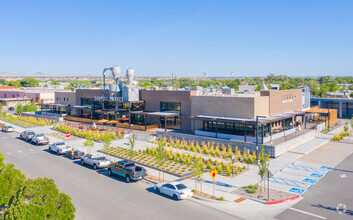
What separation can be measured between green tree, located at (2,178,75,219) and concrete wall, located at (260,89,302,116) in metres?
35.9

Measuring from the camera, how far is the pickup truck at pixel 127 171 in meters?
25.8

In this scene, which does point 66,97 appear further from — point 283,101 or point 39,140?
point 283,101

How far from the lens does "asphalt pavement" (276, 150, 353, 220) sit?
18688 millimetres

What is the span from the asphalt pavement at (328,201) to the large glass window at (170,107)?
28.3 metres

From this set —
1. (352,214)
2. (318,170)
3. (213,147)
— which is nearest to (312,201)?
(352,214)

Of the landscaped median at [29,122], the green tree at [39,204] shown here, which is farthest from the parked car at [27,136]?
the green tree at [39,204]

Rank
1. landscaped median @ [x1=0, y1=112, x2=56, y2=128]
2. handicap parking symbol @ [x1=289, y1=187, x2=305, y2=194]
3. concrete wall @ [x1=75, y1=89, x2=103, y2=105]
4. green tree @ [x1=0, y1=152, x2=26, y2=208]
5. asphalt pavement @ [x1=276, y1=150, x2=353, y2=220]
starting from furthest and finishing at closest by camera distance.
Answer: concrete wall @ [x1=75, y1=89, x2=103, y2=105], landscaped median @ [x1=0, y1=112, x2=56, y2=128], handicap parking symbol @ [x1=289, y1=187, x2=305, y2=194], asphalt pavement @ [x1=276, y1=150, x2=353, y2=220], green tree @ [x1=0, y1=152, x2=26, y2=208]

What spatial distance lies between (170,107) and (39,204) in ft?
128

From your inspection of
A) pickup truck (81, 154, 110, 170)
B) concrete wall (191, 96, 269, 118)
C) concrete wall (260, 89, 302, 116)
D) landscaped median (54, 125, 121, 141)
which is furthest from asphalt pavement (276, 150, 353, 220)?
landscaped median (54, 125, 121, 141)

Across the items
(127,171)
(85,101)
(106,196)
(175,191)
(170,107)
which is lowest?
(106,196)

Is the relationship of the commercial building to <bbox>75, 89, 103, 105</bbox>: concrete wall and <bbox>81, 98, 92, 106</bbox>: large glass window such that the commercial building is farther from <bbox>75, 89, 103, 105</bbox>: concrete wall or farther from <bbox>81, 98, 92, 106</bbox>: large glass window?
<bbox>81, 98, 92, 106</bbox>: large glass window

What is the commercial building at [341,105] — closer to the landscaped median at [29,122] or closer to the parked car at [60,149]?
the parked car at [60,149]

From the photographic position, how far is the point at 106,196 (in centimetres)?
2247

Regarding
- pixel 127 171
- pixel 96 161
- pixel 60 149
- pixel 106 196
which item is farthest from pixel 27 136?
pixel 106 196
